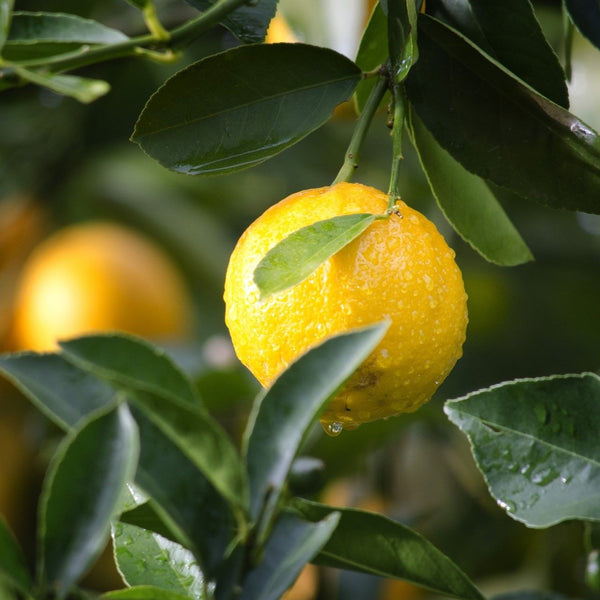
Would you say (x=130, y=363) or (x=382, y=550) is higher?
(x=130, y=363)

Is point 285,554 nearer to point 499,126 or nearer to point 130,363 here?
point 130,363

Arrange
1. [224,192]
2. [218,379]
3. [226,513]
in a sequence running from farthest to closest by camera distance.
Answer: [224,192] → [218,379] → [226,513]

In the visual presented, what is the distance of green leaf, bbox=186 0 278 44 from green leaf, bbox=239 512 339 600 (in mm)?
385

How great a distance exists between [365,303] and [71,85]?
23cm

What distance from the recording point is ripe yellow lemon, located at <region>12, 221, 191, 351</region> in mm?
1785

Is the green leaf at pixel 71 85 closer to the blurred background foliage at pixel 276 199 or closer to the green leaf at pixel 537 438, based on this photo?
the green leaf at pixel 537 438

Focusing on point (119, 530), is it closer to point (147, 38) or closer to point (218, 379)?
point (147, 38)

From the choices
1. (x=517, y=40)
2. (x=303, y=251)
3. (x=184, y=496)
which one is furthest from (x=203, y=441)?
(x=517, y=40)

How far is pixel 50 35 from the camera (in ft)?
2.24

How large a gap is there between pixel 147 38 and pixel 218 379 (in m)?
0.82

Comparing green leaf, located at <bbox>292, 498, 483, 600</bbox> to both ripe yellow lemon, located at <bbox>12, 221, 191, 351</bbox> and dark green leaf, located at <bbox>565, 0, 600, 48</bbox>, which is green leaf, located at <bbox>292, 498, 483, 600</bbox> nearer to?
dark green leaf, located at <bbox>565, 0, 600, 48</bbox>

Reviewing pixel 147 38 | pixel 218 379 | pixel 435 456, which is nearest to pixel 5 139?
pixel 218 379

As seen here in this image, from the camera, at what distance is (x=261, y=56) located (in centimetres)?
67

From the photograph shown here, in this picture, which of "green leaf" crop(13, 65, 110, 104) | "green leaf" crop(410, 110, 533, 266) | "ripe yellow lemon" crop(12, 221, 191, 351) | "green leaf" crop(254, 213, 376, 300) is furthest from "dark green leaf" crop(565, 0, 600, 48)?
"ripe yellow lemon" crop(12, 221, 191, 351)
